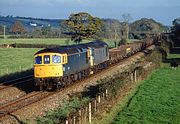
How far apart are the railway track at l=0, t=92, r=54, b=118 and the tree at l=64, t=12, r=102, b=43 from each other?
50444 mm

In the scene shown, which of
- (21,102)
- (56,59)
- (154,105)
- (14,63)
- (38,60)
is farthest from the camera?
(14,63)

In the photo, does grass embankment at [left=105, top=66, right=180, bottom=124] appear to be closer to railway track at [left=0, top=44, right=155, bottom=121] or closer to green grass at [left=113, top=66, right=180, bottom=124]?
green grass at [left=113, top=66, right=180, bottom=124]

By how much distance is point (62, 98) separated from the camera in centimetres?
2597

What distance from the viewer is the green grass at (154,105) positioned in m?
20.6

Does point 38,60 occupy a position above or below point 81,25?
below

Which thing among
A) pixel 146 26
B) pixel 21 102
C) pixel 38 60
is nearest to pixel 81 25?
pixel 38 60

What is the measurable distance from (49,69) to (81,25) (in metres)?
49.3

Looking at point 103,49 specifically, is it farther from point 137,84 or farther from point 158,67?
point 137,84

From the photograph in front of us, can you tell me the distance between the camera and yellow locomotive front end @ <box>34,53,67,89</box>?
2880cm

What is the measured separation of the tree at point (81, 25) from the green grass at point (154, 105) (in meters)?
44.0

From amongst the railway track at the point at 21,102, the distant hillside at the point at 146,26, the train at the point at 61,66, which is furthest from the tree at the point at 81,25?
the distant hillside at the point at 146,26

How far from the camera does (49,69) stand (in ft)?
94.7

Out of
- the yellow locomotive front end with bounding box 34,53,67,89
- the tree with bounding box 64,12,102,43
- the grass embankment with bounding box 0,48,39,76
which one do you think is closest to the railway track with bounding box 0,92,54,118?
the yellow locomotive front end with bounding box 34,53,67,89

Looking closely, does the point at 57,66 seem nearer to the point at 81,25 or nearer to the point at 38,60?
the point at 38,60
